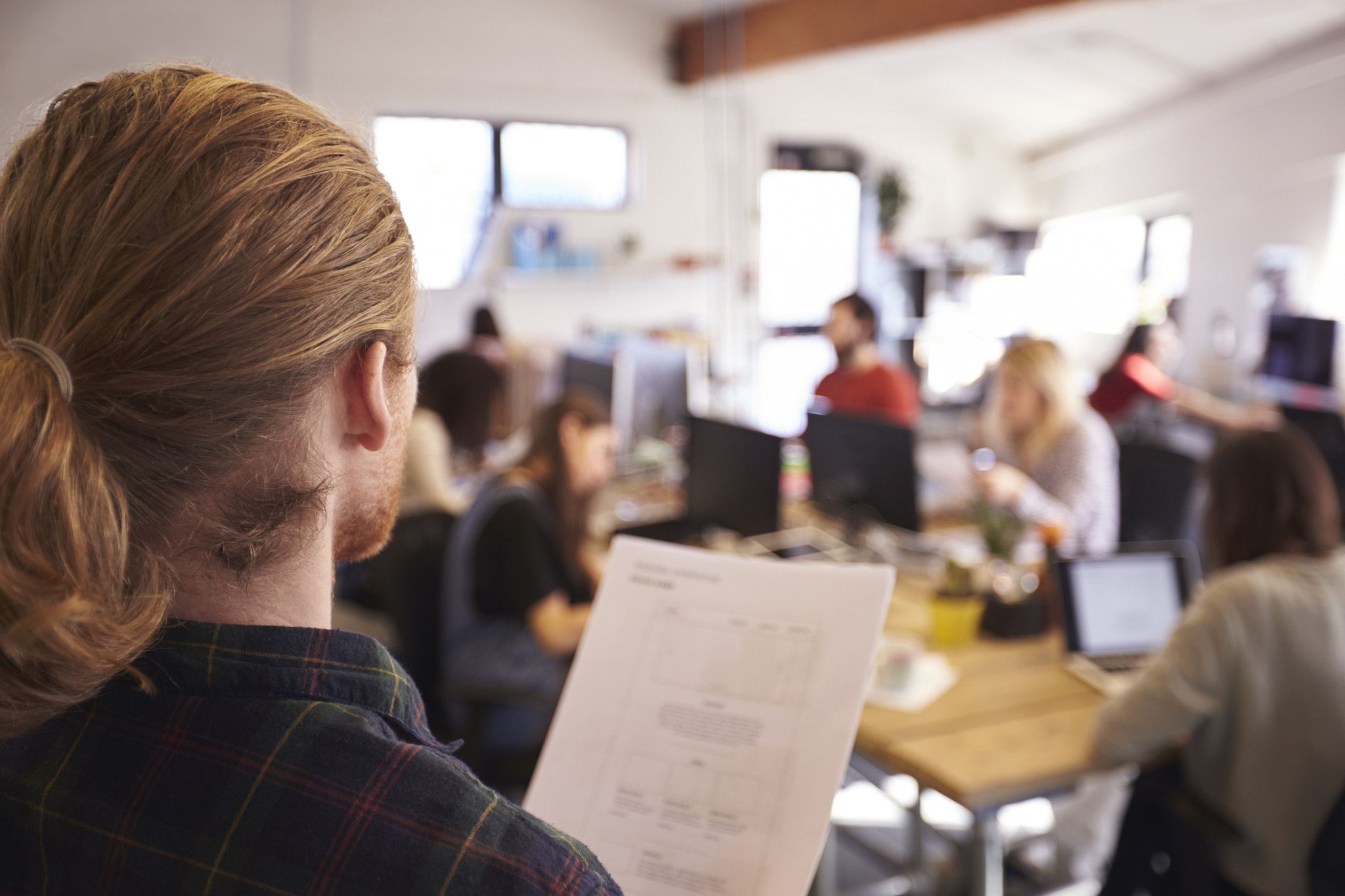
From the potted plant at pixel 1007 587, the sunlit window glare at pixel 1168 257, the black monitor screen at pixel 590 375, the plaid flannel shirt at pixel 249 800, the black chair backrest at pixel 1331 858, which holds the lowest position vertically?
the black chair backrest at pixel 1331 858

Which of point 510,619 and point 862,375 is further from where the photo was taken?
point 862,375

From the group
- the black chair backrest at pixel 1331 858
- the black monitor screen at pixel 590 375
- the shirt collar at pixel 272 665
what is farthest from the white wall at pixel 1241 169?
the shirt collar at pixel 272 665

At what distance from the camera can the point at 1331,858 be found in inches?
60.1

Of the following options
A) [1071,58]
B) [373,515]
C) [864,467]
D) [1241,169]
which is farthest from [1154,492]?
[1071,58]

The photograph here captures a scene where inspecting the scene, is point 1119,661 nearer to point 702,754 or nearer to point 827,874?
point 827,874

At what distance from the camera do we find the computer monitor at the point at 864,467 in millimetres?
2684

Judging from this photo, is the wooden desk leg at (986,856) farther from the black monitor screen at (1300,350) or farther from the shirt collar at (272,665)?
the black monitor screen at (1300,350)

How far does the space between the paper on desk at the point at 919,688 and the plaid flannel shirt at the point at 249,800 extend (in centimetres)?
134

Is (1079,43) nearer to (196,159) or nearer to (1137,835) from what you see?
(1137,835)

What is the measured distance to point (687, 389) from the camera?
4.03 metres

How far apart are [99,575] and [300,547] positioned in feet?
0.41

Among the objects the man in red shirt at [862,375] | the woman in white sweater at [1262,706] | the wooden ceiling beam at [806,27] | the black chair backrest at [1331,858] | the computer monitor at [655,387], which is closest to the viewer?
the black chair backrest at [1331,858]

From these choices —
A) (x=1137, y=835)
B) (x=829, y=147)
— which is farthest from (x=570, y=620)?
(x=829, y=147)

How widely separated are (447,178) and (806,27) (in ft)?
7.87
